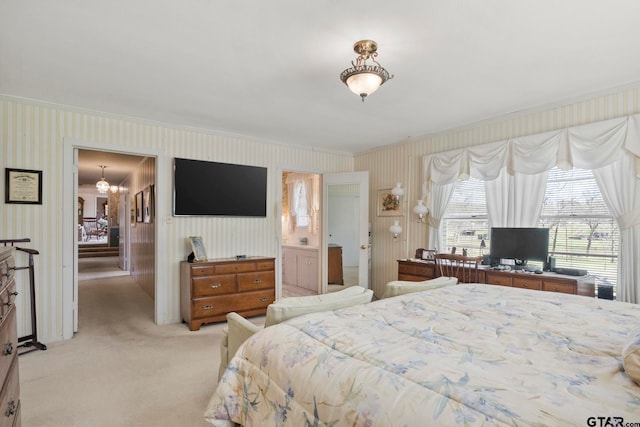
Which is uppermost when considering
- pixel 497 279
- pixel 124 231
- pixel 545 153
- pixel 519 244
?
pixel 545 153

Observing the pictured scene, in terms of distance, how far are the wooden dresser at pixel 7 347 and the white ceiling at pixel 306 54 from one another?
60.5 inches

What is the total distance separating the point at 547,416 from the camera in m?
0.86

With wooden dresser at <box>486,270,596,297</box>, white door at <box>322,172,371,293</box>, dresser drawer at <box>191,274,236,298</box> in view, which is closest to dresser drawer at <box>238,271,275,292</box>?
dresser drawer at <box>191,274,236,298</box>

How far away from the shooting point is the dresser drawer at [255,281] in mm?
4328

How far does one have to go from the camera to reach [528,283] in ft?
10.9

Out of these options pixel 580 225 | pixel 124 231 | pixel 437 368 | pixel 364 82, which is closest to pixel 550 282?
pixel 580 225

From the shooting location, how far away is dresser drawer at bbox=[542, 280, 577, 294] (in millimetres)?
3023

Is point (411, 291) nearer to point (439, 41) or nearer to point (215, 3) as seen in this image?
point (439, 41)

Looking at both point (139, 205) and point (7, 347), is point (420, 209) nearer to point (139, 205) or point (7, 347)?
point (7, 347)

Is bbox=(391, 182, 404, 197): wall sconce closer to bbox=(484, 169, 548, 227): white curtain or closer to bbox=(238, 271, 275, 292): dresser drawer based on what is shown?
bbox=(484, 169, 548, 227): white curtain

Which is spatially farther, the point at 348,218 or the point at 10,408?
the point at 348,218

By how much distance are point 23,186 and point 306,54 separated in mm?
3191

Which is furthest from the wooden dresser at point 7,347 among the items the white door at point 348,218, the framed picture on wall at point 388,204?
the framed picture on wall at point 388,204

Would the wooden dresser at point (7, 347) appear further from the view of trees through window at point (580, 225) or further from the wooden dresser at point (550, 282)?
the view of trees through window at point (580, 225)
